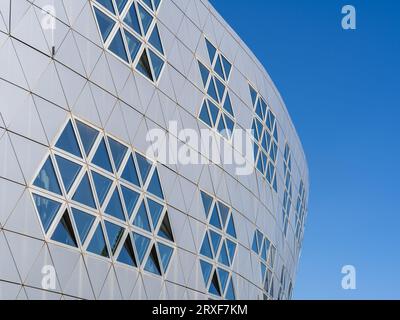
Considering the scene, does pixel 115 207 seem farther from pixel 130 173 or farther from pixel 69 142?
pixel 69 142

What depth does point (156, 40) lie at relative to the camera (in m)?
27.2

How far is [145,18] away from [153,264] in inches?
361

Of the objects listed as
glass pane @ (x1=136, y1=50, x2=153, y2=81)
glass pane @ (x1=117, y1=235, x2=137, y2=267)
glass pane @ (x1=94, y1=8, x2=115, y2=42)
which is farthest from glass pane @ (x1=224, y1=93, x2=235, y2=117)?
glass pane @ (x1=117, y1=235, x2=137, y2=267)

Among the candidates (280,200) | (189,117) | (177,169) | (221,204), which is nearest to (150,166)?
(177,169)

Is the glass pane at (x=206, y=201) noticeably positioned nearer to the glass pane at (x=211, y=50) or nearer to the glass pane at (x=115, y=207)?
the glass pane at (x=115, y=207)

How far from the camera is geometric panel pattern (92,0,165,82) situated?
2441cm

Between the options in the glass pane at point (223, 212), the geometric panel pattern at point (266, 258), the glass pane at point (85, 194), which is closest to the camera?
the glass pane at point (85, 194)

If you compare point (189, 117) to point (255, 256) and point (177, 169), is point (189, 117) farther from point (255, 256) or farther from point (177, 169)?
point (255, 256)

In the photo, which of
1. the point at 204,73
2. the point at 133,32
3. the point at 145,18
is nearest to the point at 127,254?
the point at 133,32

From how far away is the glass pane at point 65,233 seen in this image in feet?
67.6

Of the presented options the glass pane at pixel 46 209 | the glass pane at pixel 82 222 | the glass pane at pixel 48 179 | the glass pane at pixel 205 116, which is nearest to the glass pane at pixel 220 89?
the glass pane at pixel 205 116

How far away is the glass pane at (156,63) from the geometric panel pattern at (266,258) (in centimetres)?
1073

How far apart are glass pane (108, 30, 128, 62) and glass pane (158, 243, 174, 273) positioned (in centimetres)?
672

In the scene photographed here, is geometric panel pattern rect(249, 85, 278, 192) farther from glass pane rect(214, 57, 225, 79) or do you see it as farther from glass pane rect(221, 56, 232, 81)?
glass pane rect(214, 57, 225, 79)
